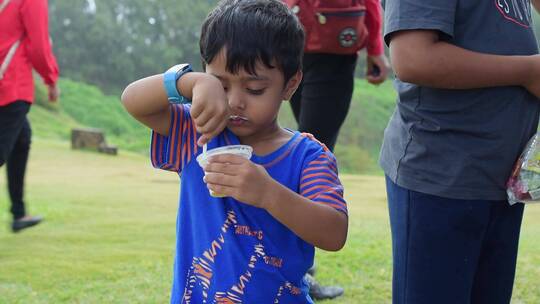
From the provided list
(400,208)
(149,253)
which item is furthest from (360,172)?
(400,208)

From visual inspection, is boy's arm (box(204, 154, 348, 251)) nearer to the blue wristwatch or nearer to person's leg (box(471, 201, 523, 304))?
the blue wristwatch

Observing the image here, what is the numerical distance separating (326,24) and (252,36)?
1.14 m

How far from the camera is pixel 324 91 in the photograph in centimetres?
248

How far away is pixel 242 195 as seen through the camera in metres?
1.20

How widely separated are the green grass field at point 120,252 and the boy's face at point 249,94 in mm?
1614

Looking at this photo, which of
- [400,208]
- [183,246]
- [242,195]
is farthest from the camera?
[400,208]

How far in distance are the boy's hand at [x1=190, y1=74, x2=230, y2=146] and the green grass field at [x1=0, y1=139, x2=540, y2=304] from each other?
1742 mm

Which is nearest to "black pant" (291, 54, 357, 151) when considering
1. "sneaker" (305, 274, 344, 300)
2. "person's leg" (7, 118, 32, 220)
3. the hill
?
"sneaker" (305, 274, 344, 300)

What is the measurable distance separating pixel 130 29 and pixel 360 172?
12.8 m

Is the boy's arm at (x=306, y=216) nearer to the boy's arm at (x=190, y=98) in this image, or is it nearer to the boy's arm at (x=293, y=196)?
the boy's arm at (x=293, y=196)

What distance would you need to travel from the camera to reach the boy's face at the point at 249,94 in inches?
51.3

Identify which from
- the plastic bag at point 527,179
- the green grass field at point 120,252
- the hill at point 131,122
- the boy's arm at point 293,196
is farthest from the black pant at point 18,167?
the hill at point 131,122

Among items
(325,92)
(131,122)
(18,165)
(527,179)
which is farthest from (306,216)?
(131,122)

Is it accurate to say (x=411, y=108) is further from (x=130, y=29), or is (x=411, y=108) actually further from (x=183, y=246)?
(x=130, y=29)
